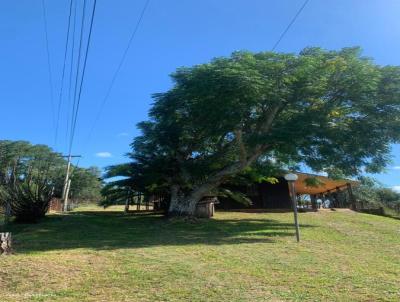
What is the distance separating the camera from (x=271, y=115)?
57.2ft

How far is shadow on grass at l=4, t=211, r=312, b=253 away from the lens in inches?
438

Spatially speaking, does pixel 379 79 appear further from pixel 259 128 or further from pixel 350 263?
pixel 350 263

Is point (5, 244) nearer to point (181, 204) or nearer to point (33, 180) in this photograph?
point (181, 204)

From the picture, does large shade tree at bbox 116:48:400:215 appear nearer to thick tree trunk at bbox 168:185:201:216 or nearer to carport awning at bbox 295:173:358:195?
thick tree trunk at bbox 168:185:201:216

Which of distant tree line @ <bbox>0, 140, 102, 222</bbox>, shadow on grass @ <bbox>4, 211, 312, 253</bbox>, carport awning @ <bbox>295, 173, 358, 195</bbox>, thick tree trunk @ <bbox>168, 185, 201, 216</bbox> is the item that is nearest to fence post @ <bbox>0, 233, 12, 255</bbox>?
shadow on grass @ <bbox>4, 211, 312, 253</bbox>

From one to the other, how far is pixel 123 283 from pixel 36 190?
41.4 feet

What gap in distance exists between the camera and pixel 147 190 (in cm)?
2041

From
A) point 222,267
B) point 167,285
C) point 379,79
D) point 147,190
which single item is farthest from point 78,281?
point 379,79

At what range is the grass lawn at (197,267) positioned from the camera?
6464mm

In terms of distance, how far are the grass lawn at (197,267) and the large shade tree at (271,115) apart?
4161 millimetres

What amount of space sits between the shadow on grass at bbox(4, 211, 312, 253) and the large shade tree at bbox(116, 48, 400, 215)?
280cm

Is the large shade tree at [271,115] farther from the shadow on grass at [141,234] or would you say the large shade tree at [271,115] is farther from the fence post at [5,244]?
the fence post at [5,244]

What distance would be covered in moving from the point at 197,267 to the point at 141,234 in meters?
5.88

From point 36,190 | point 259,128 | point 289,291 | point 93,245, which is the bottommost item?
point 289,291
